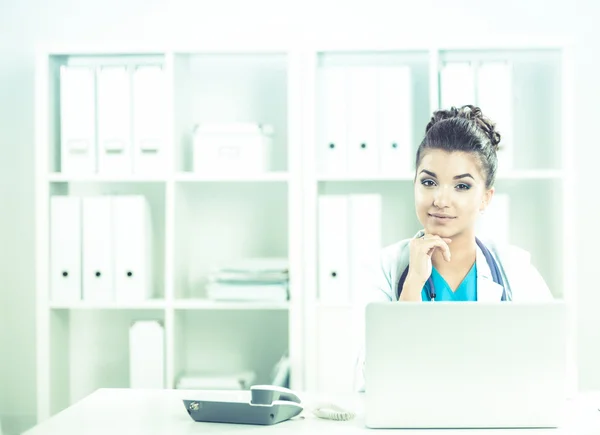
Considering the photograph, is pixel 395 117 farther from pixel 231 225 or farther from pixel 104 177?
pixel 104 177

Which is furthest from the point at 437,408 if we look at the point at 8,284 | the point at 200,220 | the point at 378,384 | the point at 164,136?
the point at 8,284

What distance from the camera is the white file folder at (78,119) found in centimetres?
296

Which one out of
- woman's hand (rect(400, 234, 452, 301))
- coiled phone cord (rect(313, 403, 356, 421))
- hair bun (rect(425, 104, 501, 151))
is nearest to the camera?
coiled phone cord (rect(313, 403, 356, 421))

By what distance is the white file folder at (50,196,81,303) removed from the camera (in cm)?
298

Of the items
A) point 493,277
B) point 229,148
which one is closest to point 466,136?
point 493,277

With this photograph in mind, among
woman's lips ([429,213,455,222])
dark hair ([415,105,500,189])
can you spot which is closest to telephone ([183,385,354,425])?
woman's lips ([429,213,455,222])

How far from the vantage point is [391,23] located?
11.0ft

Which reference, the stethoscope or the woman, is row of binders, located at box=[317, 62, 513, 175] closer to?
the woman

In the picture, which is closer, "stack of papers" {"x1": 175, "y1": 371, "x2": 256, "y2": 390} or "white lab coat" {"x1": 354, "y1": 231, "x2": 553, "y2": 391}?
"white lab coat" {"x1": 354, "y1": 231, "x2": 553, "y2": 391}

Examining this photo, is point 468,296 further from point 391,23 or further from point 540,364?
point 391,23

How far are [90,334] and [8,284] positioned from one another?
468mm

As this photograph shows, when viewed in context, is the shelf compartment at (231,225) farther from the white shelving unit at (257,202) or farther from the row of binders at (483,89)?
the row of binders at (483,89)

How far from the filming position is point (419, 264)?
1.97 meters

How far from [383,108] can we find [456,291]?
3.13 ft
